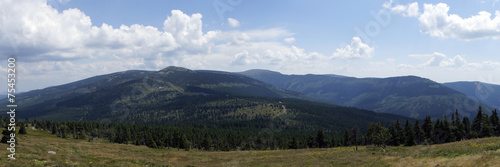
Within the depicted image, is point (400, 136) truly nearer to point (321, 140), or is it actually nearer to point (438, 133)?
point (438, 133)

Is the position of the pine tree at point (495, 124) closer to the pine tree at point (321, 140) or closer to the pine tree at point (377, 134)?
the pine tree at point (377, 134)

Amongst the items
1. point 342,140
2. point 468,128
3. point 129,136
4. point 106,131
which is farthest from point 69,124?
point 468,128

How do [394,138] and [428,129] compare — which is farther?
[394,138]

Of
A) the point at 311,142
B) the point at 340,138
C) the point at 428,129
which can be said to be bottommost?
the point at 340,138

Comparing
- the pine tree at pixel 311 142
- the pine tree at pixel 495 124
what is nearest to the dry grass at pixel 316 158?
the pine tree at pixel 495 124

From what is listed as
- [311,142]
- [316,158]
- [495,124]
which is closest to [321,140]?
[311,142]

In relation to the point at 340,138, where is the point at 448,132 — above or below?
above

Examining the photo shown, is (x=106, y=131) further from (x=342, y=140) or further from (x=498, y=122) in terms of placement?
(x=498, y=122)

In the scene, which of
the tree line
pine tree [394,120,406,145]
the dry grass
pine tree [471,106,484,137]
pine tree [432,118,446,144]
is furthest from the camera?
pine tree [394,120,406,145]

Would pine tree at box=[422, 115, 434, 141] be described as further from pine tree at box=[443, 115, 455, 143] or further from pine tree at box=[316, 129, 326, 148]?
pine tree at box=[316, 129, 326, 148]

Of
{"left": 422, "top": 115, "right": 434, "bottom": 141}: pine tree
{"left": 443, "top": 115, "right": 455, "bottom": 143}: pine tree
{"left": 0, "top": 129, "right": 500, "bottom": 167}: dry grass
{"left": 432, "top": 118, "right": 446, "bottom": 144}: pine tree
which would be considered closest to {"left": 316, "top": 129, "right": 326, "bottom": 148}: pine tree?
{"left": 422, "top": 115, "right": 434, "bottom": 141}: pine tree

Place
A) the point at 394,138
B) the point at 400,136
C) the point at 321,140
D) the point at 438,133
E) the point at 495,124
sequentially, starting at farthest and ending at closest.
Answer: the point at 321,140, the point at 394,138, the point at 400,136, the point at 438,133, the point at 495,124

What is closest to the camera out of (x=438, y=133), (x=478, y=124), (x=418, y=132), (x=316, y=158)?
(x=316, y=158)

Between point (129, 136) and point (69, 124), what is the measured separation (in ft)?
158
